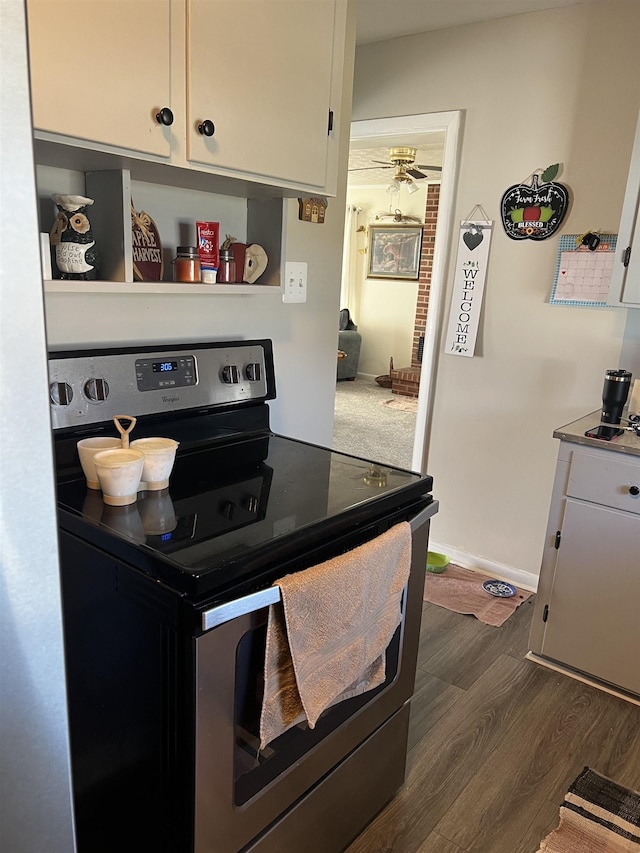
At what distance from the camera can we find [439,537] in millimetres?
3154

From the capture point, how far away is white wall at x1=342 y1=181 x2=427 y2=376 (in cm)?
775

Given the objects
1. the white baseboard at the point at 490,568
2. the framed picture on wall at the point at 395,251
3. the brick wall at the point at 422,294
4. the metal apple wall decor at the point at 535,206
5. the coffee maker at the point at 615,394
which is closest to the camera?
the coffee maker at the point at 615,394

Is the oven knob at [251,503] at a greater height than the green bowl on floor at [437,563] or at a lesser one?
greater

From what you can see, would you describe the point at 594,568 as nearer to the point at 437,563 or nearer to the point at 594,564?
the point at 594,564

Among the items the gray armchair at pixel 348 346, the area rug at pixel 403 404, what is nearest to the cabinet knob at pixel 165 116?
the area rug at pixel 403 404

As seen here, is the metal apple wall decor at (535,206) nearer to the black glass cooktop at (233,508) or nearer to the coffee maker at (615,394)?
the coffee maker at (615,394)

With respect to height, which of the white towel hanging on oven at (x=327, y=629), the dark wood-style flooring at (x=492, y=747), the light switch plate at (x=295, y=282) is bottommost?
the dark wood-style flooring at (x=492, y=747)

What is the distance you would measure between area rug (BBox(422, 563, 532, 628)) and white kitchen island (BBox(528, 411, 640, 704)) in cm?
39

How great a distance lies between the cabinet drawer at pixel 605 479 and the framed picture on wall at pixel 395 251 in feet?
19.1

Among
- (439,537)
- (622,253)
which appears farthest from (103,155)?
(439,537)

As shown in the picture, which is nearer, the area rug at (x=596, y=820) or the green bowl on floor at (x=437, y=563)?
the area rug at (x=596, y=820)

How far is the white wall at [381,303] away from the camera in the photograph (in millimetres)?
7746

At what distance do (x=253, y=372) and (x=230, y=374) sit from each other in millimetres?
83

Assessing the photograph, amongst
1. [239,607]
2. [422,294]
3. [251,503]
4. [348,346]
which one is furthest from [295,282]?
[348,346]
